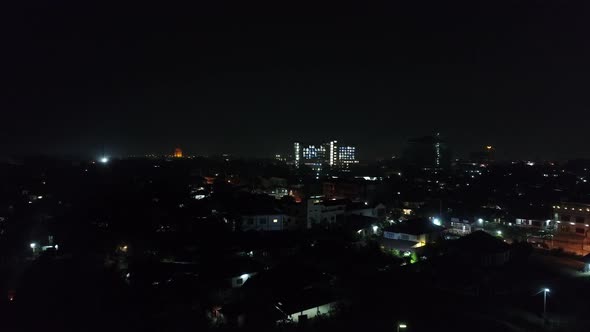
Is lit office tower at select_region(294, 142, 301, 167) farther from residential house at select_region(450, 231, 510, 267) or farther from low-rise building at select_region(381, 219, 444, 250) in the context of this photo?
residential house at select_region(450, 231, 510, 267)

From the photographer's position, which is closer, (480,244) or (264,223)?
(480,244)

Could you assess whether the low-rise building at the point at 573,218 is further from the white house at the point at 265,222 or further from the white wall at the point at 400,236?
the white house at the point at 265,222

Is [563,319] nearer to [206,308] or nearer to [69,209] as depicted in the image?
[206,308]

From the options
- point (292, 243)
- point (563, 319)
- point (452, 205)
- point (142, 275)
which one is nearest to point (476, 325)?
point (563, 319)

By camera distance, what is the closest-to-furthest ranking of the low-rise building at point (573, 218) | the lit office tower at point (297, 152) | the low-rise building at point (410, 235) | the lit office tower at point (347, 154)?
the low-rise building at point (410, 235) < the low-rise building at point (573, 218) < the lit office tower at point (297, 152) < the lit office tower at point (347, 154)

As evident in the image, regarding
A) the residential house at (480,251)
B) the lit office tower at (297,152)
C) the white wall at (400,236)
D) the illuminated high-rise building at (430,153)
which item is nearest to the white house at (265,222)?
the white wall at (400,236)

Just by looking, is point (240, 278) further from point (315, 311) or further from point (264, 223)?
point (264, 223)

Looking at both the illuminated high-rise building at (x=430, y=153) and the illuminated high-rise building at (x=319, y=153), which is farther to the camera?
the illuminated high-rise building at (x=319, y=153)

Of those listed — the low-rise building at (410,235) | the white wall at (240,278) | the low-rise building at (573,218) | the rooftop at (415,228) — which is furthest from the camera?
the low-rise building at (573,218)

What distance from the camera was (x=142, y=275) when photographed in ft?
35.3

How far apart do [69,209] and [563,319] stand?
17701 millimetres

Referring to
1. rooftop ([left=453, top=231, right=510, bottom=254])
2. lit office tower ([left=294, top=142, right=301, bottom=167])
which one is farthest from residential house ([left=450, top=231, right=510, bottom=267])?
lit office tower ([left=294, top=142, right=301, bottom=167])

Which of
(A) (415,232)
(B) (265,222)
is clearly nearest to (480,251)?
(A) (415,232)

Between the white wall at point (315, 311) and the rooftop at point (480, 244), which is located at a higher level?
the rooftop at point (480, 244)
